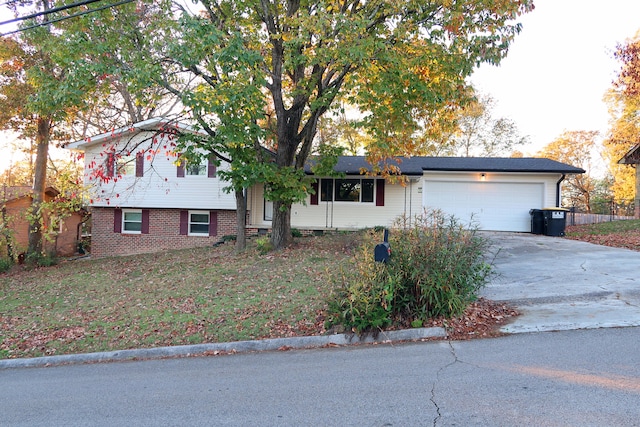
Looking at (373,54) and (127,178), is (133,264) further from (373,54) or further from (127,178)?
(373,54)

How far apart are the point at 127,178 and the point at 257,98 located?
1296 cm

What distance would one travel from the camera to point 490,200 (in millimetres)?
18984

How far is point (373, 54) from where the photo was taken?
9.88m

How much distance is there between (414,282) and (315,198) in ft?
43.9

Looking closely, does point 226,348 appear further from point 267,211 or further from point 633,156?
point 633,156

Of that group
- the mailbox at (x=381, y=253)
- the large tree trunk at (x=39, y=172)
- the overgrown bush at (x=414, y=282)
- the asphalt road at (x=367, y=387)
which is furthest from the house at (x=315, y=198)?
the asphalt road at (x=367, y=387)

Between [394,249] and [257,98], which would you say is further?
[257,98]

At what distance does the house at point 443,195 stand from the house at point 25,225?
30.7ft

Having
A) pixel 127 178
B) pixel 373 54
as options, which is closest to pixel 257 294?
pixel 373 54

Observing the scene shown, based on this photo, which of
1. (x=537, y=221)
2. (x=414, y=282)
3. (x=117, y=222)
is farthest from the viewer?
(x=117, y=222)

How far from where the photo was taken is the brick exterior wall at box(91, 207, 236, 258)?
20109mm

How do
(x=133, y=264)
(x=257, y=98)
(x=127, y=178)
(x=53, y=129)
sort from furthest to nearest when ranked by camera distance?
(x=127, y=178)
(x=53, y=129)
(x=133, y=264)
(x=257, y=98)

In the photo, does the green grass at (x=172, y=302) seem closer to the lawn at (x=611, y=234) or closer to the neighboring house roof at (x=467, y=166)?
the neighboring house roof at (x=467, y=166)

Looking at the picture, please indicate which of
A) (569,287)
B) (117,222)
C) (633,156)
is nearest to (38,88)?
(117,222)
